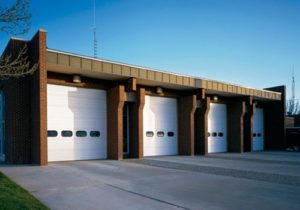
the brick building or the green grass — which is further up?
the brick building

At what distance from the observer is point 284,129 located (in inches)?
1273

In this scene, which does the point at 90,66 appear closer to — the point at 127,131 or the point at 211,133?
the point at 127,131

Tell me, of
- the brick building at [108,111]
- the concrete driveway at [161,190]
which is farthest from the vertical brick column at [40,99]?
the concrete driveway at [161,190]

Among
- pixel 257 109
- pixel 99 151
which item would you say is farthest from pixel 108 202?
pixel 257 109

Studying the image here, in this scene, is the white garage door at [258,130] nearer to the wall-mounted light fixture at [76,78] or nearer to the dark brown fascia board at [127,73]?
the dark brown fascia board at [127,73]

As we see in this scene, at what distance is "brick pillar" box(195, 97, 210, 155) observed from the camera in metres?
24.6

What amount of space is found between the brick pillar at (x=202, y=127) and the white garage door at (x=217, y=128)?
2.30 metres

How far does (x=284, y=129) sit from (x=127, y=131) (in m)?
19.5

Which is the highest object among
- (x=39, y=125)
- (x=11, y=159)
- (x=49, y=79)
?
(x=49, y=79)

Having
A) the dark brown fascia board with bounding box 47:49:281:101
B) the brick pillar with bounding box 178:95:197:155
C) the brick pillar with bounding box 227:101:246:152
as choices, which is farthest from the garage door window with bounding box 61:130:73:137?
the brick pillar with bounding box 227:101:246:152

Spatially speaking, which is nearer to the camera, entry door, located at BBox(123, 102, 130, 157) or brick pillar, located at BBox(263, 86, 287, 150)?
entry door, located at BBox(123, 102, 130, 157)

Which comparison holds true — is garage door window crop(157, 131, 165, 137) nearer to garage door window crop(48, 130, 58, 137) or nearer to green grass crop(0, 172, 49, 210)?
garage door window crop(48, 130, 58, 137)

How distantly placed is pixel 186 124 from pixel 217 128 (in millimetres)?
5320

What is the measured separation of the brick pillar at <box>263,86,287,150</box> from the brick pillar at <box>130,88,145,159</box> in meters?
18.5
